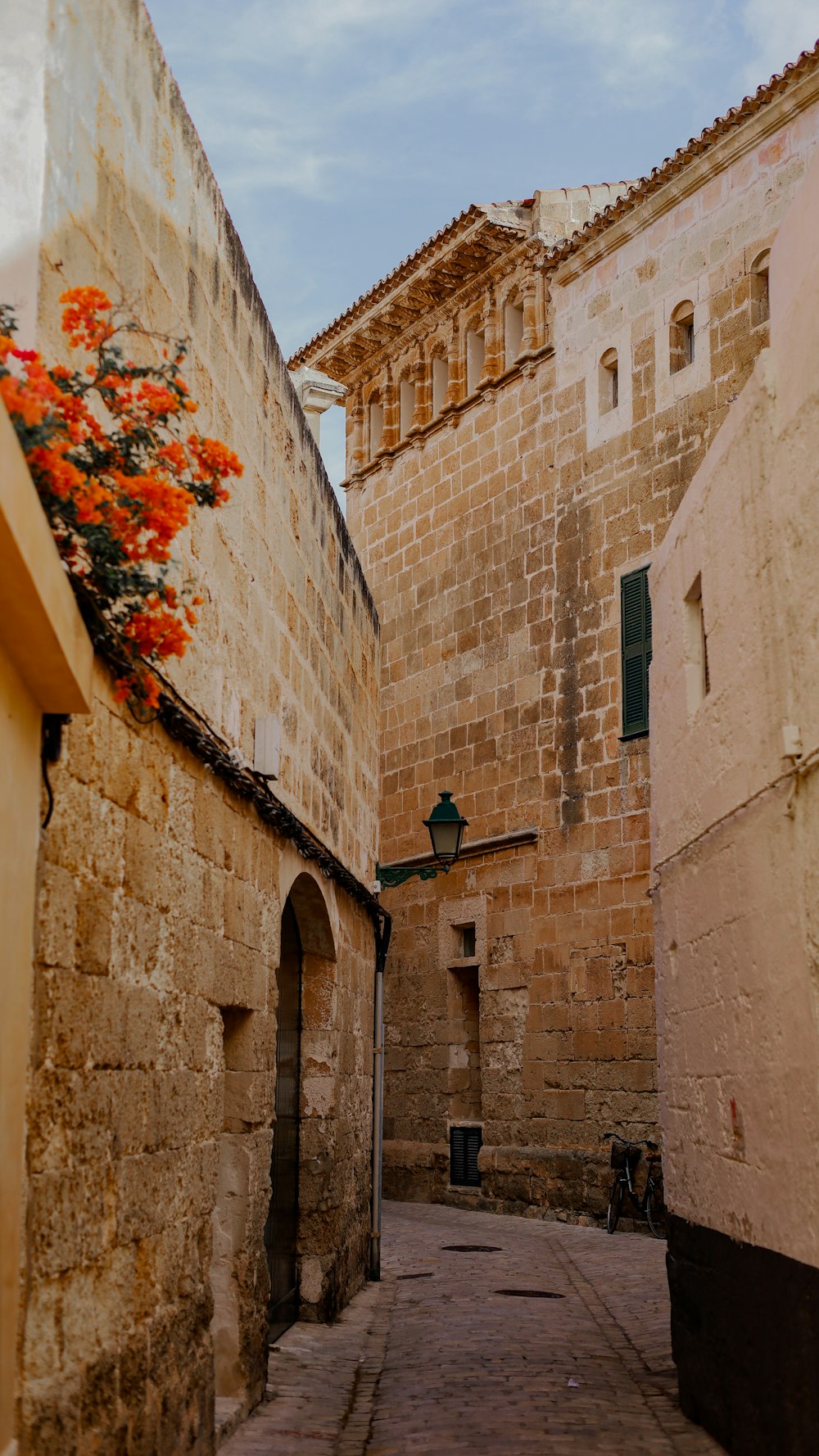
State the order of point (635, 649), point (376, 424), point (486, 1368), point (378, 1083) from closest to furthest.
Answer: point (486, 1368) → point (378, 1083) → point (635, 649) → point (376, 424)

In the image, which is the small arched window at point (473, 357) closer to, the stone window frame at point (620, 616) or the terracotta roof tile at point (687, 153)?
the terracotta roof tile at point (687, 153)

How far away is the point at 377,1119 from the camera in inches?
433

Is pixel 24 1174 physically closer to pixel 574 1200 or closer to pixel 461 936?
pixel 574 1200

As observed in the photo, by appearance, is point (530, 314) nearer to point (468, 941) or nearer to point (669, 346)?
point (669, 346)

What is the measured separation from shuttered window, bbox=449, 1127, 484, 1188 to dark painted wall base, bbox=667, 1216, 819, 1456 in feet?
31.5

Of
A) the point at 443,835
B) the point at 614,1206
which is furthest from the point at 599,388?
the point at 614,1206

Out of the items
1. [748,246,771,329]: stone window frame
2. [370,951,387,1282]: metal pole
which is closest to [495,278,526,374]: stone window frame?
[748,246,771,329]: stone window frame

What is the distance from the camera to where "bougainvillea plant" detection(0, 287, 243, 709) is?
322 centimetres

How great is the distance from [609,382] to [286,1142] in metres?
9.78

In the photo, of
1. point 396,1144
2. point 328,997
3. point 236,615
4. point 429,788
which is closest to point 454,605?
point 429,788

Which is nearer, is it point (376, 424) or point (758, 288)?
point (758, 288)

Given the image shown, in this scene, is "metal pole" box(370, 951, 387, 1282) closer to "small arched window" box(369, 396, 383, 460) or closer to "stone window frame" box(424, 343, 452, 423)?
"stone window frame" box(424, 343, 452, 423)

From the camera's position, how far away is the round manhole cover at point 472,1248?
12.3 meters

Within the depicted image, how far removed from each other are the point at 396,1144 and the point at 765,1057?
12753mm
